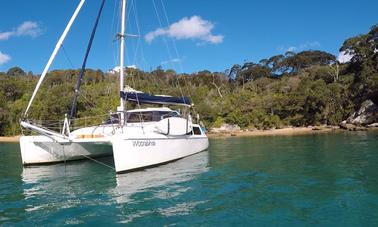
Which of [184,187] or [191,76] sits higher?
[191,76]

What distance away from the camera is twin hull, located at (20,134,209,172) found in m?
13.4

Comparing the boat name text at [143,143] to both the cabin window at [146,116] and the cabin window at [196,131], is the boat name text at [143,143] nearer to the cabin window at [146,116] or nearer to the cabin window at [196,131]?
the cabin window at [146,116]

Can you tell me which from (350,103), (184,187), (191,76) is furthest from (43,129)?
(191,76)

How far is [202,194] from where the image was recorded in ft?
32.9

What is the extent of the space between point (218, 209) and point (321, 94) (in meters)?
45.5

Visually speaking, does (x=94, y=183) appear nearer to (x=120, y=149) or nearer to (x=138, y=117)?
(x=120, y=149)

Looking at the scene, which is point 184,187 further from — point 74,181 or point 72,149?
point 72,149

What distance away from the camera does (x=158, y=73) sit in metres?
91.4

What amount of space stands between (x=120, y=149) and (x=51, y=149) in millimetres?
5441

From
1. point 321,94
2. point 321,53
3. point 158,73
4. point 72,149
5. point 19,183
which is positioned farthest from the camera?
point 158,73

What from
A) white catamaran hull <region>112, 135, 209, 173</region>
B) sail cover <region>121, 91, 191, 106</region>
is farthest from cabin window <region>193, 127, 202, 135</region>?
white catamaran hull <region>112, 135, 209, 173</region>

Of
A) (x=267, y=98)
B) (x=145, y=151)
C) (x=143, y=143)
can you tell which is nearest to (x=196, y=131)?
(x=145, y=151)

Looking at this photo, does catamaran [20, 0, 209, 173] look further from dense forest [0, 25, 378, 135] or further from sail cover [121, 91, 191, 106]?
dense forest [0, 25, 378, 135]

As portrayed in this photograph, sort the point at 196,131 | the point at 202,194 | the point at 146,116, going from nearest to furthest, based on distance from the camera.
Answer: the point at 202,194, the point at 146,116, the point at 196,131
